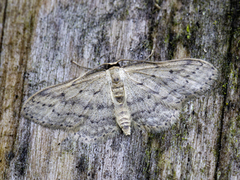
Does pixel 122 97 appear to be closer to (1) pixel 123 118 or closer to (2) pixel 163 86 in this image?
(1) pixel 123 118

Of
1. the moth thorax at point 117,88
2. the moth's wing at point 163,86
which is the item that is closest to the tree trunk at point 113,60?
the moth's wing at point 163,86

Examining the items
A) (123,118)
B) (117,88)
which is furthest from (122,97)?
(123,118)

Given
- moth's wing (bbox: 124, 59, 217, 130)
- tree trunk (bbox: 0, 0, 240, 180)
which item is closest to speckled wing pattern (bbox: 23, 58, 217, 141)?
moth's wing (bbox: 124, 59, 217, 130)

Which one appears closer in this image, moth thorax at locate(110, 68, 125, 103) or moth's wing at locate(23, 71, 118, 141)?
moth's wing at locate(23, 71, 118, 141)

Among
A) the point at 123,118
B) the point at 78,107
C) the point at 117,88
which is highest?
the point at 117,88

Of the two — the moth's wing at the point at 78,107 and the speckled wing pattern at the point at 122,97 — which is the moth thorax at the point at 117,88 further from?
the moth's wing at the point at 78,107

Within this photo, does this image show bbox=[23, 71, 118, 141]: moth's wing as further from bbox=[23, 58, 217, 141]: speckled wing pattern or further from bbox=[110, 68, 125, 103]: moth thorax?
bbox=[110, 68, 125, 103]: moth thorax

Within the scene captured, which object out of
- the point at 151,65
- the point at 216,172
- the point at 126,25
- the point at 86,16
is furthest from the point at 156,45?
the point at 216,172

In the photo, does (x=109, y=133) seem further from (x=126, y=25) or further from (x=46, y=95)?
(x=126, y=25)
